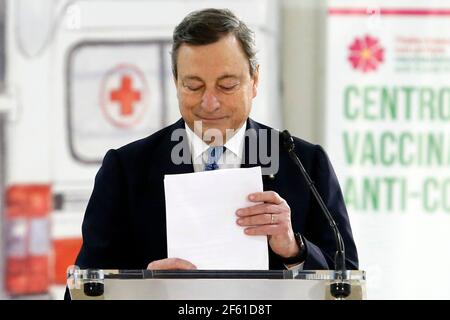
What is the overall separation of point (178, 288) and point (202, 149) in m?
0.52

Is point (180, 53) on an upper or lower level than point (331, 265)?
upper

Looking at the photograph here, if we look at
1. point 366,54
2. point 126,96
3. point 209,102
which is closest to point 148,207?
point 209,102

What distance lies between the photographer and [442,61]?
4.14 meters

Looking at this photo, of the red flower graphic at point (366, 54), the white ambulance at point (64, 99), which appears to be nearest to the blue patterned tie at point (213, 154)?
the white ambulance at point (64, 99)

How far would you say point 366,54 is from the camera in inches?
163

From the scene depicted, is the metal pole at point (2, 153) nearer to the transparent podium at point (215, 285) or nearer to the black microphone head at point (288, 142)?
the black microphone head at point (288, 142)

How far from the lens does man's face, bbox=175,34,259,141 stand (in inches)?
79.5

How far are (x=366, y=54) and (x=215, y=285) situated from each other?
106 inches

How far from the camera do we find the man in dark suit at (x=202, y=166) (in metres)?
2.02

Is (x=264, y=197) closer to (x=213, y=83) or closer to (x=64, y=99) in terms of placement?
(x=213, y=83)

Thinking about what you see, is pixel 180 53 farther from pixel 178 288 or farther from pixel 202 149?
pixel 178 288

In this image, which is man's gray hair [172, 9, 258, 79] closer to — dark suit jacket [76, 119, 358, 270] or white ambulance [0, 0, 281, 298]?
dark suit jacket [76, 119, 358, 270]

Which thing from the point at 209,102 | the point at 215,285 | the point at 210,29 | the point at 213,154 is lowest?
the point at 215,285

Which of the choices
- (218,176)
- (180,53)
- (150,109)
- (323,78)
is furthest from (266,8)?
(218,176)
